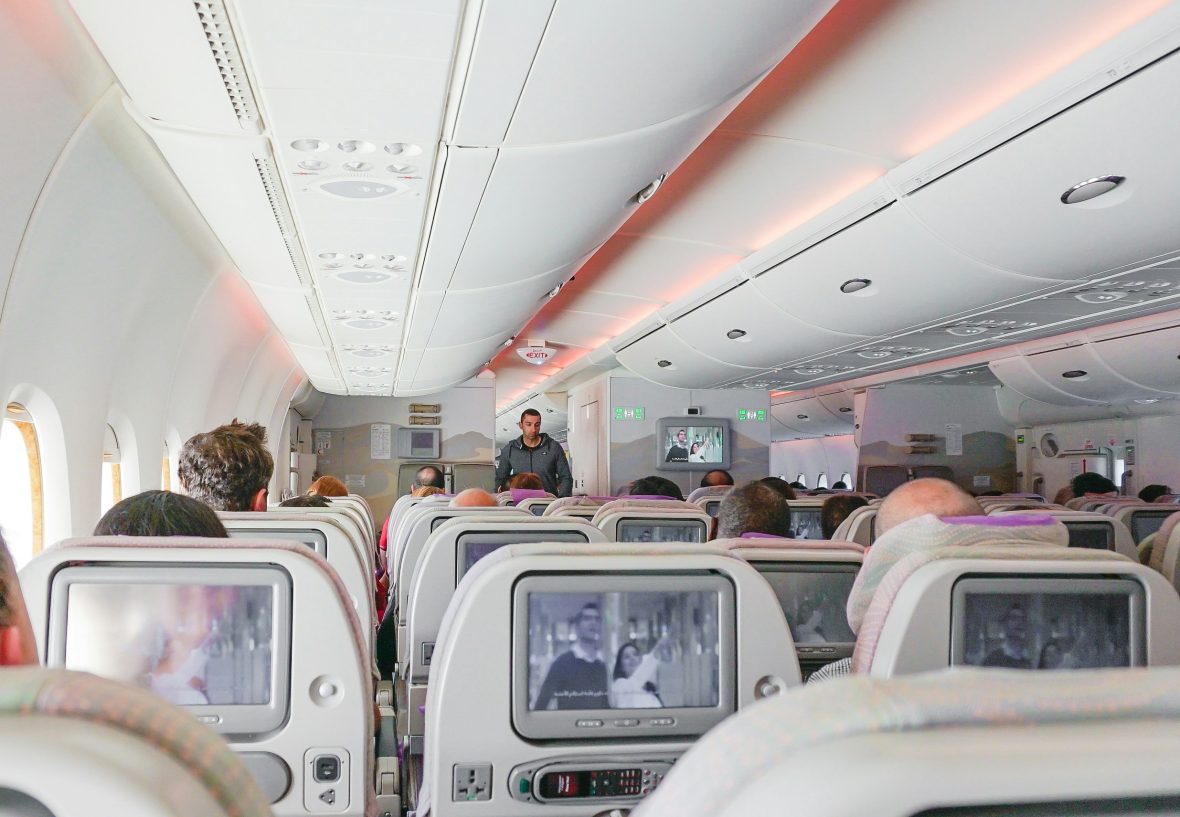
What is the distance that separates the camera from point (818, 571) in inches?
131

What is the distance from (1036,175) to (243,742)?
4.19m

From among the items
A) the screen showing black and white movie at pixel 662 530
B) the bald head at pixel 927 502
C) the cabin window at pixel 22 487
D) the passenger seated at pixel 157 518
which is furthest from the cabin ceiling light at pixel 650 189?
the cabin window at pixel 22 487

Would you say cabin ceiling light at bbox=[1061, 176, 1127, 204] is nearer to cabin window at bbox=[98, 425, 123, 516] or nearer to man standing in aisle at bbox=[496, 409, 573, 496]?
cabin window at bbox=[98, 425, 123, 516]

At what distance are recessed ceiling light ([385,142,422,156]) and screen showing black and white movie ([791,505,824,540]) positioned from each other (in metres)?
3.92

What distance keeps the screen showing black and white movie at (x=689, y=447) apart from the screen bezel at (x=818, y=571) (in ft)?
36.4

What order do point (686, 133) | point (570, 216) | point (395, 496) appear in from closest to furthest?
1. point (686, 133)
2. point (570, 216)
3. point (395, 496)

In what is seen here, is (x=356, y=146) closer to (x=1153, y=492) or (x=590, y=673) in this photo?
(x=590, y=673)

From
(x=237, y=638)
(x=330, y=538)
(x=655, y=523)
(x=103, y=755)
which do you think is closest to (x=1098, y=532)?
(x=655, y=523)

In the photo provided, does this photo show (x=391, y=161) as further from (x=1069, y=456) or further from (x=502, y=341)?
(x=1069, y=456)

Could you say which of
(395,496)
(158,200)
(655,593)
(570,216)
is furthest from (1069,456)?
(655,593)

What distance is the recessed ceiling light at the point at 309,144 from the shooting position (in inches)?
158

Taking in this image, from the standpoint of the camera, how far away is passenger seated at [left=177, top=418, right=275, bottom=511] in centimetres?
448

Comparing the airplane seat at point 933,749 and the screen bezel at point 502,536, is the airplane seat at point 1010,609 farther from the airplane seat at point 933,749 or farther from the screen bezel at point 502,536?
the screen bezel at point 502,536

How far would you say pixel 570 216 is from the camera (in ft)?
17.8
